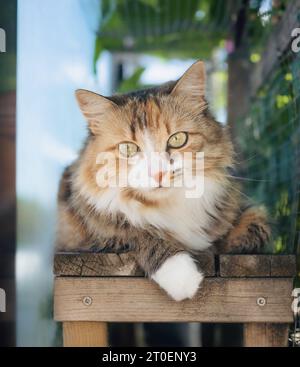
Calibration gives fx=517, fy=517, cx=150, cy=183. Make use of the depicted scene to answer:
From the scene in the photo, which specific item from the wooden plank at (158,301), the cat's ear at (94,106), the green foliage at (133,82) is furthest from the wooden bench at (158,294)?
the green foliage at (133,82)

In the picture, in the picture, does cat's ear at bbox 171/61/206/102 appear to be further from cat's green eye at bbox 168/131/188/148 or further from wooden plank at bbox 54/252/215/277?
wooden plank at bbox 54/252/215/277

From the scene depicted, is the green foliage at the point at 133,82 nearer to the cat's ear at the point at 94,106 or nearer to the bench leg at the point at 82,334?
the cat's ear at the point at 94,106

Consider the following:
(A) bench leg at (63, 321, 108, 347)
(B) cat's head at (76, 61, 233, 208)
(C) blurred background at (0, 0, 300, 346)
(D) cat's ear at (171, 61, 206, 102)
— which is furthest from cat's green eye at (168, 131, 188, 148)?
(A) bench leg at (63, 321, 108, 347)

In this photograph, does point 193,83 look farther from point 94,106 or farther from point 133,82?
point 133,82

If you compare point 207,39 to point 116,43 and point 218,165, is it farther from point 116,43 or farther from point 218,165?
point 218,165

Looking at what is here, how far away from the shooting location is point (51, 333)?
1.38 metres

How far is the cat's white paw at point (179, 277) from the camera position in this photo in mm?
1184

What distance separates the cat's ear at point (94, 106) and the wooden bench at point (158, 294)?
0.36m

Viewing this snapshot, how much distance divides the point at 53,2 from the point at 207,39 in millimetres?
1131

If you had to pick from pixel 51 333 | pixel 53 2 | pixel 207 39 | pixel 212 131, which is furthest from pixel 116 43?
pixel 51 333

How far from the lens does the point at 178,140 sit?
1306 millimetres

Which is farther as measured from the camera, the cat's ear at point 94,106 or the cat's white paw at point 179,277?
the cat's ear at point 94,106

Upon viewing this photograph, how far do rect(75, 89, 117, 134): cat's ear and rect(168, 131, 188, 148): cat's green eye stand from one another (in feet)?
0.58

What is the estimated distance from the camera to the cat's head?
1283 millimetres
